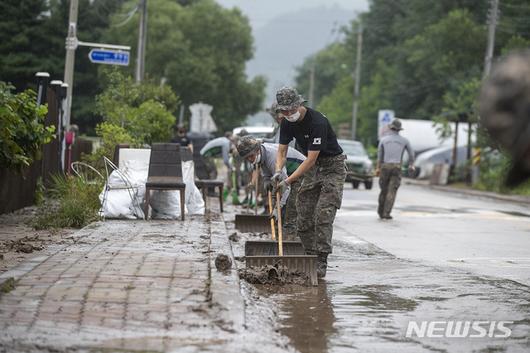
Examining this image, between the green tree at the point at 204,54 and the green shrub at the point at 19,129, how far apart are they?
48.0 metres

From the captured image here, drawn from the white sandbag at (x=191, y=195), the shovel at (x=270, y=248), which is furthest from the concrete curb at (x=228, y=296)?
the white sandbag at (x=191, y=195)

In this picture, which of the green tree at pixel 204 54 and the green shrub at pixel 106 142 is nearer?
the green shrub at pixel 106 142

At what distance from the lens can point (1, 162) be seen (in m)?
14.2

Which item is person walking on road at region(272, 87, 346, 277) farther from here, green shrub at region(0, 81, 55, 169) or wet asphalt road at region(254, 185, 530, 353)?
green shrub at region(0, 81, 55, 169)

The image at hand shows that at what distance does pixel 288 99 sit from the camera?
419 inches

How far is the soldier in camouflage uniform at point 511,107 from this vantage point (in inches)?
193

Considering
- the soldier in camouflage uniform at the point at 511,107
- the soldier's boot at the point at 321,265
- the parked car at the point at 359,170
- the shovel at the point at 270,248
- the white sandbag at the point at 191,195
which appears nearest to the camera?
the soldier in camouflage uniform at the point at 511,107

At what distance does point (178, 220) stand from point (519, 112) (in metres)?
11.9

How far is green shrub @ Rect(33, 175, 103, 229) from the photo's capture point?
1462cm

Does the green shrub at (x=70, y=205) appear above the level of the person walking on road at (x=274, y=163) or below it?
below

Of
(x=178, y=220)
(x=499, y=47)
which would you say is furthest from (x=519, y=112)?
(x=499, y=47)

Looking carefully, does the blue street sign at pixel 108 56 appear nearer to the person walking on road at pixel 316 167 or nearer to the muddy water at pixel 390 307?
the muddy water at pixel 390 307

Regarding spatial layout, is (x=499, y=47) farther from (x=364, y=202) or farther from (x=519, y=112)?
(x=519, y=112)

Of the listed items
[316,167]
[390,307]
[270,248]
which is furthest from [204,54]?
[390,307]
